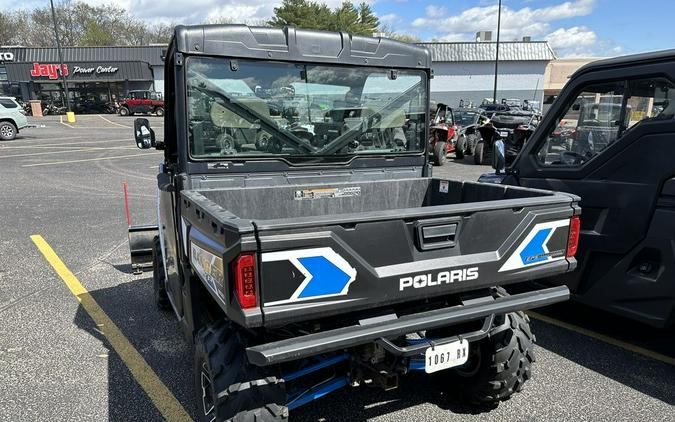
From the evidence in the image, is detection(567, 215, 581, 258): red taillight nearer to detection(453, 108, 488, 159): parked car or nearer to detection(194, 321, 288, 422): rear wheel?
detection(194, 321, 288, 422): rear wheel

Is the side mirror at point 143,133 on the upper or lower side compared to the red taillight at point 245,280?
upper

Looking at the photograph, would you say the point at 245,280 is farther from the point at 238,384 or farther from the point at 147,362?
the point at 147,362

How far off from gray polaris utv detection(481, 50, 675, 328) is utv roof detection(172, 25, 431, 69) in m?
1.47

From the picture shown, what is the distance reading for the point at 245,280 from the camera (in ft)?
6.46

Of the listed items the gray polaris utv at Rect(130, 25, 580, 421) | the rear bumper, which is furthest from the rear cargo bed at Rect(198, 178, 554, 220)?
the rear bumper

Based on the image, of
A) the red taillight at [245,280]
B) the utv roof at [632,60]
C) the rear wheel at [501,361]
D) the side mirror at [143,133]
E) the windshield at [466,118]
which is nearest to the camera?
the red taillight at [245,280]

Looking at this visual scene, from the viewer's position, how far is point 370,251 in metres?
2.20

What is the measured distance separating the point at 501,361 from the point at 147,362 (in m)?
2.56

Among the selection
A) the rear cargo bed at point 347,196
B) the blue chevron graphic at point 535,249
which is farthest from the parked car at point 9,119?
the blue chevron graphic at point 535,249

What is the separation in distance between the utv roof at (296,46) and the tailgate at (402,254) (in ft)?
5.19

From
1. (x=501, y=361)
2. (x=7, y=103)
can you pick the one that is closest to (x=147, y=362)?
(x=501, y=361)

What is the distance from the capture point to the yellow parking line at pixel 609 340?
12.4 ft

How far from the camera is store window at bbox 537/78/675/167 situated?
358cm

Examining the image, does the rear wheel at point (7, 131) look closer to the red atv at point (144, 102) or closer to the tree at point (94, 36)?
the red atv at point (144, 102)
